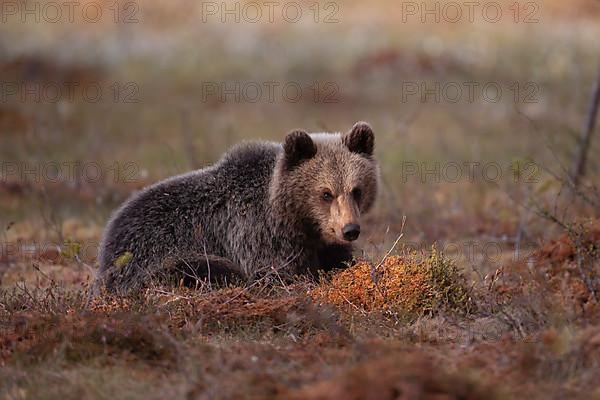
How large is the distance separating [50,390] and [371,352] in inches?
79.0

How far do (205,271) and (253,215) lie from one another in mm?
757

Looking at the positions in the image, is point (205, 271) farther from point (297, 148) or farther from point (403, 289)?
point (403, 289)

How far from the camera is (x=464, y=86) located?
81.9ft

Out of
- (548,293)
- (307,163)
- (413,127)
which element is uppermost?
(307,163)

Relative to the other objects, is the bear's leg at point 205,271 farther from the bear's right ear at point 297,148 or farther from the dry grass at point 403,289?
the bear's right ear at point 297,148

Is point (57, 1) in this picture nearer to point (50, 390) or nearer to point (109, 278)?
point (109, 278)

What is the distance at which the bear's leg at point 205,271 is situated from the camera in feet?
26.9

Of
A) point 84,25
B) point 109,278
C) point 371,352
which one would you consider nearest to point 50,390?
point 371,352

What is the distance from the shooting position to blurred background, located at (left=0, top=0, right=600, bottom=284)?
42.9 feet

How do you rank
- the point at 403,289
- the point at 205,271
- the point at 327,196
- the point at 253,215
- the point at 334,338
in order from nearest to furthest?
the point at 334,338, the point at 403,289, the point at 205,271, the point at 327,196, the point at 253,215

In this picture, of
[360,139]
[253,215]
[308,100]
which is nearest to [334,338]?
[253,215]

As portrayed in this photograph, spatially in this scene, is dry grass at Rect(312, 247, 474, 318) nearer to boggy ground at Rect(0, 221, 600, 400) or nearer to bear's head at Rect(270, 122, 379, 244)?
boggy ground at Rect(0, 221, 600, 400)

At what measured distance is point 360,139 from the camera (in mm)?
8688

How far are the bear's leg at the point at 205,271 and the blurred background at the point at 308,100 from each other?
100 cm
